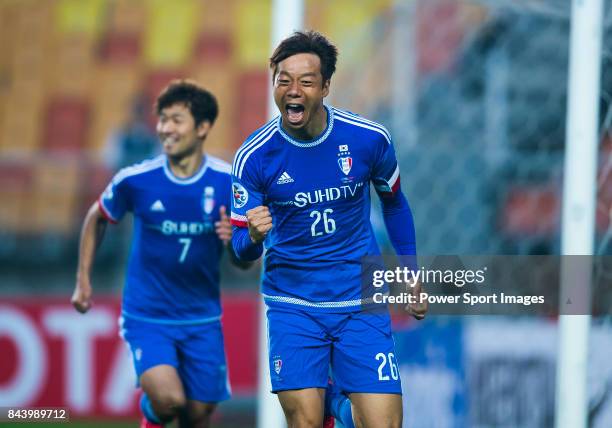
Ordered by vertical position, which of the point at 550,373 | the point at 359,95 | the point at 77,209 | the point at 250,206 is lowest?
the point at 550,373

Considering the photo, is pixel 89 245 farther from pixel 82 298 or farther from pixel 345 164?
pixel 345 164

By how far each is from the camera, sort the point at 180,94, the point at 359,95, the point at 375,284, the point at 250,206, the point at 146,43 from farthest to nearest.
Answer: the point at 146,43, the point at 359,95, the point at 180,94, the point at 375,284, the point at 250,206

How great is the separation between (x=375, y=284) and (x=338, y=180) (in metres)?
0.46

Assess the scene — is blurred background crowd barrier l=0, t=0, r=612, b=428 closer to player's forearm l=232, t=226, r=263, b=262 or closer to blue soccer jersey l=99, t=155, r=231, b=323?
blue soccer jersey l=99, t=155, r=231, b=323

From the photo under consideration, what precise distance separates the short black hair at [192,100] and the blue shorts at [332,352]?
1.36 m

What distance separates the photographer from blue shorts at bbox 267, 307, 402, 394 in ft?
11.9

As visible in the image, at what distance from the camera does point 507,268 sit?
4.81 meters

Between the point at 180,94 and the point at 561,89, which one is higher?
the point at 561,89

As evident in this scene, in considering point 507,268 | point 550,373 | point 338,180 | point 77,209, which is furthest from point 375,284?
point 77,209

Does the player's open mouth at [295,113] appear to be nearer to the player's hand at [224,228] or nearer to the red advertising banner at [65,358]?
the player's hand at [224,228]

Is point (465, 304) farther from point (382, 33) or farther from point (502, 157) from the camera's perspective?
point (382, 33)

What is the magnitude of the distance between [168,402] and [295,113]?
5.74 ft

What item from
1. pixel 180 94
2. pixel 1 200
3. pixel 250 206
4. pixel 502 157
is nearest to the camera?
pixel 250 206

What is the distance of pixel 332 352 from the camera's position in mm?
3748
